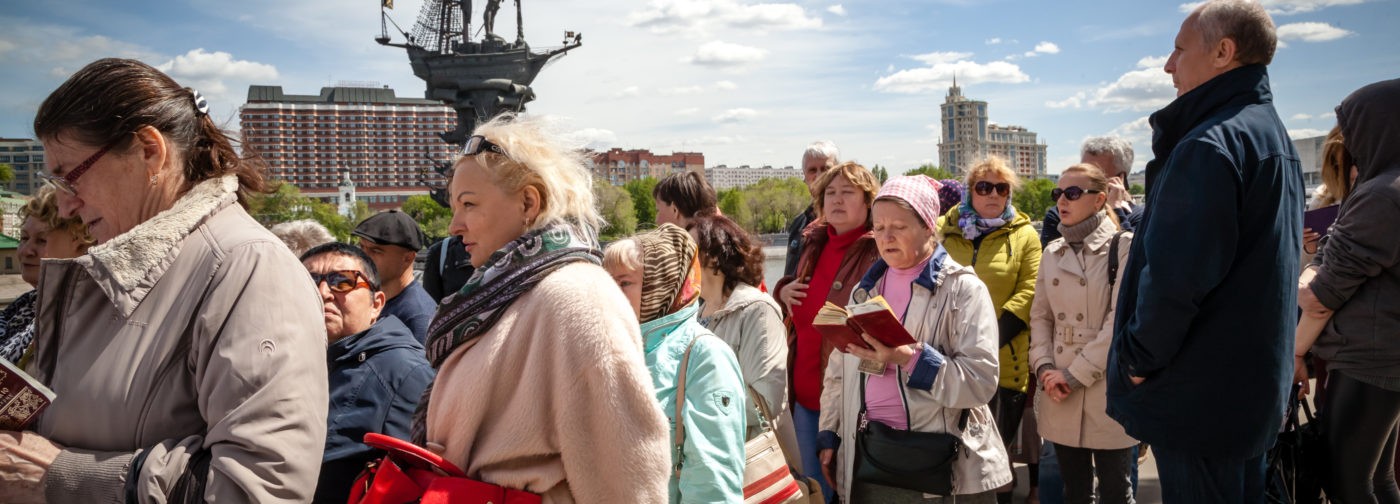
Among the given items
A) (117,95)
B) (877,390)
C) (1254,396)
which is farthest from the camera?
(877,390)

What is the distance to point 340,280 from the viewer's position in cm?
287

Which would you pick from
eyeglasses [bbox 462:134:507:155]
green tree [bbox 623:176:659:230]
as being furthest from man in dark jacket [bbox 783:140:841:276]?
green tree [bbox 623:176:659:230]

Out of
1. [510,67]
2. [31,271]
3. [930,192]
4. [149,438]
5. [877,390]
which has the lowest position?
[877,390]

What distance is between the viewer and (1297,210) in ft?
8.48

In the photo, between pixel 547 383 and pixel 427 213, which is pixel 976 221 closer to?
pixel 547 383

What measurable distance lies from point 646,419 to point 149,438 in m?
1.01

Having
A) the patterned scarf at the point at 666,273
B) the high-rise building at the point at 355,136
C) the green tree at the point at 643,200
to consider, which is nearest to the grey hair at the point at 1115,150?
the patterned scarf at the point at 666,273

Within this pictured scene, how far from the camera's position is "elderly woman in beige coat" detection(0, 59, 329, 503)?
1.63 metres

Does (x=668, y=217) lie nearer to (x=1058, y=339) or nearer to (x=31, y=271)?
(x=1058, y=339)

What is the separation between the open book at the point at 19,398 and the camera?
5.25 ft

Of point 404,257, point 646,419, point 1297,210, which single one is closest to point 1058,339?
point 1297,210

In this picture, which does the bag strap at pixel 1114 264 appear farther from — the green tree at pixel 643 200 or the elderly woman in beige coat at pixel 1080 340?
the green tree at pixel 643 200

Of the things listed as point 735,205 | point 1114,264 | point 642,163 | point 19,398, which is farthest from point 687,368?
point 642,163

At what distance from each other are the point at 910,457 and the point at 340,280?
2130 millimetres
